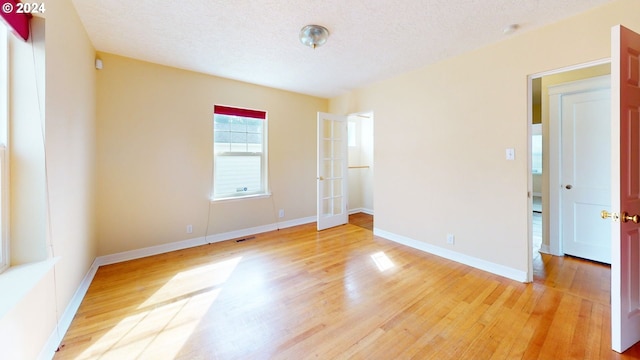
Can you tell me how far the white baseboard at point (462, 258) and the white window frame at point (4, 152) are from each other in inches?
144

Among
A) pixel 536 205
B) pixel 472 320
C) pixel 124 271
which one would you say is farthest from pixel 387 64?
pixel 536 205

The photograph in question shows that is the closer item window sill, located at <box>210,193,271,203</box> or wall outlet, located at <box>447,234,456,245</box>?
wall outlet, located at <box>447,234,456,245</box>

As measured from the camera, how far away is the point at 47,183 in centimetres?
156

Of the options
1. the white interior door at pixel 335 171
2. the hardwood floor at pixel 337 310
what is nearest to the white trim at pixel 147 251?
the hardwood floor at pixel 337 310

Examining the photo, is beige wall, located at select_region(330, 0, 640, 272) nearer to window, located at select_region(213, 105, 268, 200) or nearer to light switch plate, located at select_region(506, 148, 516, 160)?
light switch plate, located at select_region(506, 148, 516, 160)

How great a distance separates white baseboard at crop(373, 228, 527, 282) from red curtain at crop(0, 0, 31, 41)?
12.9 ft

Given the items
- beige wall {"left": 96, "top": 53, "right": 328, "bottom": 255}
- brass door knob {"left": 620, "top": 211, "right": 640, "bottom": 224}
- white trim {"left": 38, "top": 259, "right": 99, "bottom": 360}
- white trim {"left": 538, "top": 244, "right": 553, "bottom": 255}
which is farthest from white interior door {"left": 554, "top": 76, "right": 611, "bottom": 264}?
white trim {"left": 38, "top": 259, "right": 99, "bottom": 360}

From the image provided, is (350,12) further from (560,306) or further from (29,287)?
(560,306)

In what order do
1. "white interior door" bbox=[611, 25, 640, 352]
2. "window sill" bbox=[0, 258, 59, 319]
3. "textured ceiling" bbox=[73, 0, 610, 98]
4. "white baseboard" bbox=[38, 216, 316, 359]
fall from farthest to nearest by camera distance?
"textured ceiling" bbox=[73, 0, 610, 98], "white baseboard" bbox=[38, 216, 316, 359], "white interior door" bbox=[611, 25, 640, 352], "window sill" bbox=[0, 258, 59, 319]

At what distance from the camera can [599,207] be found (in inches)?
109

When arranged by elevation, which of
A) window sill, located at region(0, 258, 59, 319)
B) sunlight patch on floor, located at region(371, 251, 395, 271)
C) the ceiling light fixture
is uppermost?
the ceiling light fixture

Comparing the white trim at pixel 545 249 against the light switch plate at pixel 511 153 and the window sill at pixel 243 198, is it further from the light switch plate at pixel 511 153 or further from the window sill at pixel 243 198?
the window sill at pixel 243 198

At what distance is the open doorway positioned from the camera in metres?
5.68

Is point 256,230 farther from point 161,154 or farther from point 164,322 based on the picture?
point 164,322
